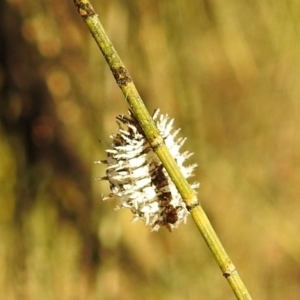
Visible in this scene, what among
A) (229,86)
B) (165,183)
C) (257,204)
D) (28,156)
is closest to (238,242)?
(257,204)

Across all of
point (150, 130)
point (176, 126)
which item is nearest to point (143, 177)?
point (150, 130)

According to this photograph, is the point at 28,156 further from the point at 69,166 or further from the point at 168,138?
the point at 168,138

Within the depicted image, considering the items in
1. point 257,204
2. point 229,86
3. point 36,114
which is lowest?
point 257,204

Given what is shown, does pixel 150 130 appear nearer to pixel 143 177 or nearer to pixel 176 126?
pixel 143 177

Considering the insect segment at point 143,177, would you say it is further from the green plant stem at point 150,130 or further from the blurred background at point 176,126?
the blurred background at point 176,126

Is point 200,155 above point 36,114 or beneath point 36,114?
beneath

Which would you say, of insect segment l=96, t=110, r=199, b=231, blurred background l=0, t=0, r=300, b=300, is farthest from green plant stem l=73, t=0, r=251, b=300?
blurred background l=0, t=0, r=300, b=300

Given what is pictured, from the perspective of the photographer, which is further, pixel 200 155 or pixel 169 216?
pixel 200 155
